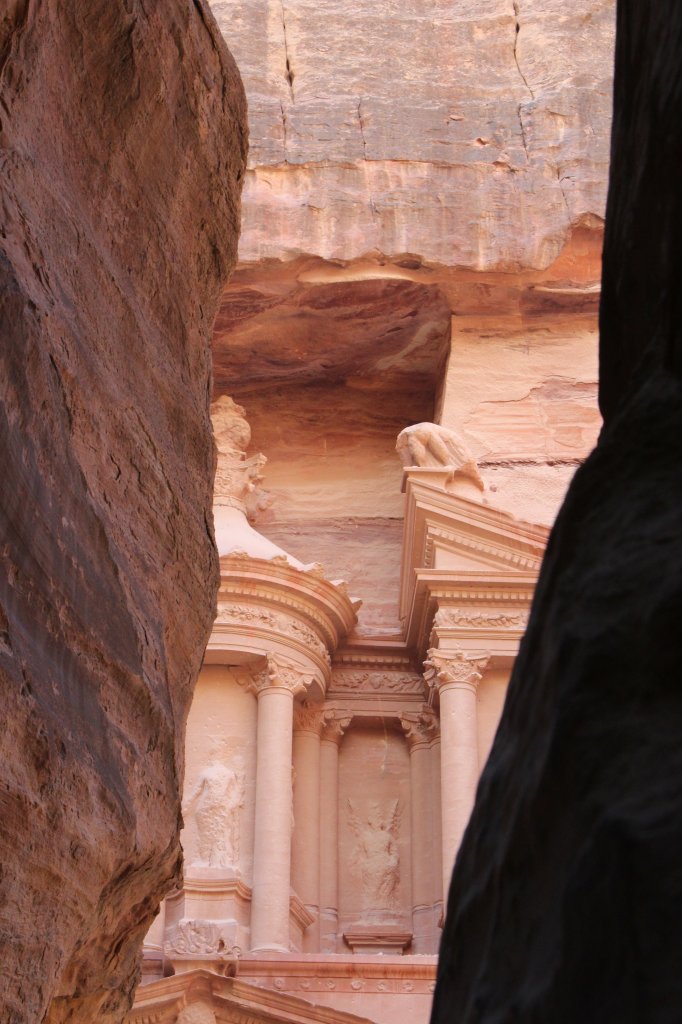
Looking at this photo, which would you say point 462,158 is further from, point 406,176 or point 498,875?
point 498,875

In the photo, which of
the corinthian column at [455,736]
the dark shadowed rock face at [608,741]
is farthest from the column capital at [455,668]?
the dark shadowed rock face at [608,741]

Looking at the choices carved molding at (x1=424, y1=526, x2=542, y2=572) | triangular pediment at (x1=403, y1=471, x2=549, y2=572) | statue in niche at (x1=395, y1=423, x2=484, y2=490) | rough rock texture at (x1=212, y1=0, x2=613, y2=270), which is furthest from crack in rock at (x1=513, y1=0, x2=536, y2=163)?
carved molding at (x1=424, y1=526, x2=542, y2=572)

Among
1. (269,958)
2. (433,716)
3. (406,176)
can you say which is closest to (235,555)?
(433,716)

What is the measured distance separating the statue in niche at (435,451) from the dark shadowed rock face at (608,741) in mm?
16957

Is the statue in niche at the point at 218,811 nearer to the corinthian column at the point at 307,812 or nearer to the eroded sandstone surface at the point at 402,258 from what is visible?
the corinthian column at the point at 307,812

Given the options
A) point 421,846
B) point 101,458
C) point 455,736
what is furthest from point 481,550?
point 101,458

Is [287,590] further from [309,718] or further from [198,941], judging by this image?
[198,941]

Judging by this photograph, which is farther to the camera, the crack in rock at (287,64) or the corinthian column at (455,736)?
the crack in rock at (287,64)

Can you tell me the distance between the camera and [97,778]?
320 cm

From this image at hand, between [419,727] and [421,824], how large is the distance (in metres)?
Answer: 1.18

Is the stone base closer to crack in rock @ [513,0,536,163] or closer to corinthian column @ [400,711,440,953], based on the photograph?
corinthian column @ [400,711,440,953]

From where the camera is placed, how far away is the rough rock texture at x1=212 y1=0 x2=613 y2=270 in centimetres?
1998

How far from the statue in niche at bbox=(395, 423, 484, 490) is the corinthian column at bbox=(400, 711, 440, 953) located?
108 inches

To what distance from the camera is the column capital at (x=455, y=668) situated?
16.8m
